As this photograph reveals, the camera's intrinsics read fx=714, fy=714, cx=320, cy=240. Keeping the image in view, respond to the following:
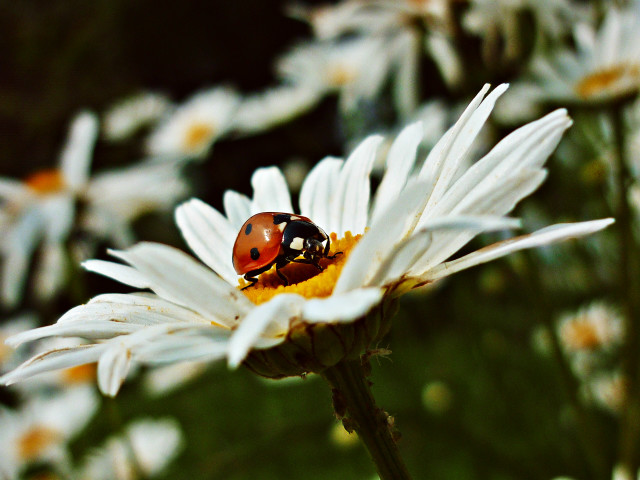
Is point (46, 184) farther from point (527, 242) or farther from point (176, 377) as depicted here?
point (527, 242)

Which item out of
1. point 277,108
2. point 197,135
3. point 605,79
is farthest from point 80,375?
point 605,79

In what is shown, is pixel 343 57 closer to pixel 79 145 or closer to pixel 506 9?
pixel 79 145

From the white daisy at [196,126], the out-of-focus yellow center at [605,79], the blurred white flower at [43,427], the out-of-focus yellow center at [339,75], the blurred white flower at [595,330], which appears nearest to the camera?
the out-of-focus yellow center at [605,79]

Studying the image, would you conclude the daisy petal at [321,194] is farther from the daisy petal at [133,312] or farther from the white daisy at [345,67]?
the white daisy at [345,67]

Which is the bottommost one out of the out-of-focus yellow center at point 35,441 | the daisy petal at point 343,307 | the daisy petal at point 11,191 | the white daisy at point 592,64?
the out-of-focus yellow center at point 35,441

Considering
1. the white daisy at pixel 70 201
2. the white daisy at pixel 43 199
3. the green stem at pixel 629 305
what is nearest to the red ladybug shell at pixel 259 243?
the green stem at pixel 629 305

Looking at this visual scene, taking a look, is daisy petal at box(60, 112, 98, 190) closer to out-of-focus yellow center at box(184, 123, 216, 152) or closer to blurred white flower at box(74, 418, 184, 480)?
blurred white flower at box(74, 418, 184, 480)
